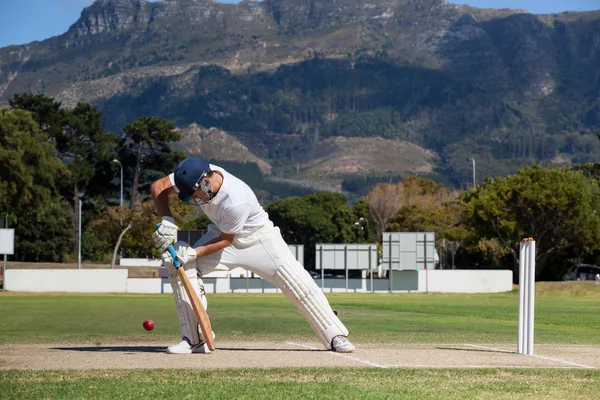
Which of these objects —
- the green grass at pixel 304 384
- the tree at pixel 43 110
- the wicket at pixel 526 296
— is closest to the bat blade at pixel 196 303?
the green grass at pixel 304 384

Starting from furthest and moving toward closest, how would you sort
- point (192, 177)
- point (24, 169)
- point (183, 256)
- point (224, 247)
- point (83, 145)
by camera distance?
point (83, 145), point (24, 169), point (224, 247), point (183, 256), point (192, 177)

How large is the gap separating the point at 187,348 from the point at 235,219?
170 cm

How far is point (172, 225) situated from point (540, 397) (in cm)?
535

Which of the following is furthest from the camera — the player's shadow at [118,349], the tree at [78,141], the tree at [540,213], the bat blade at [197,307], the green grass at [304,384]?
the tree at [78,141]

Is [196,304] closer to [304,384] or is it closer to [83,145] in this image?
[304,384]

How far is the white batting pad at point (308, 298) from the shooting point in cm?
1450

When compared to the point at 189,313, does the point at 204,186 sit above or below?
above

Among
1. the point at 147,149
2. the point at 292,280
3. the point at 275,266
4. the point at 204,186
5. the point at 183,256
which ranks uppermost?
the point at 147,149

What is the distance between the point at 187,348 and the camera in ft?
46.5

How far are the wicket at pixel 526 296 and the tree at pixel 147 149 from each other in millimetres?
111566

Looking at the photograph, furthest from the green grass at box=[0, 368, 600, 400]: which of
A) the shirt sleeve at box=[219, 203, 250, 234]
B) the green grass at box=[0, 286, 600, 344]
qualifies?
the green grass at box=[0, 286, 600, 344]

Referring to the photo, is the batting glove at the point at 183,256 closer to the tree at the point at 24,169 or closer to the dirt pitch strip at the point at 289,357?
the dirt pitch strip at the point at 289,357

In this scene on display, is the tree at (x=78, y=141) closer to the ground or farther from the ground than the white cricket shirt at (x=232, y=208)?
farther from the ground

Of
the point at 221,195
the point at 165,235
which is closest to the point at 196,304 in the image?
the point at 165,235
